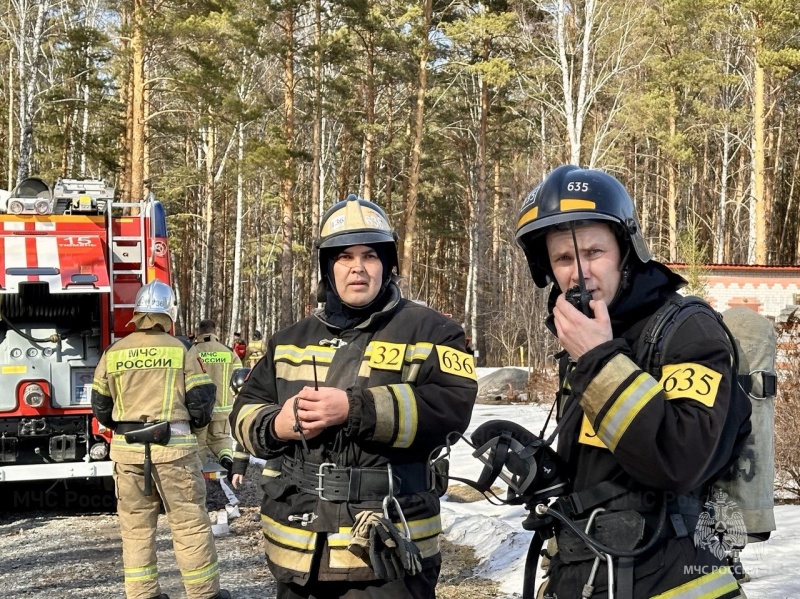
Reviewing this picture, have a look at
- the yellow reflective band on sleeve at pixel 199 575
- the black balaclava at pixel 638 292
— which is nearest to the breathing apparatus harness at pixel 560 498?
the black balaclava at pixel 638 292

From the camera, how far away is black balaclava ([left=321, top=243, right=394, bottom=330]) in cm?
340

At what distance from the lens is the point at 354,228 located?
344 centimetres

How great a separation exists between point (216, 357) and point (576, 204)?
7.09 metres

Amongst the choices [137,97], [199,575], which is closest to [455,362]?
[199,575]

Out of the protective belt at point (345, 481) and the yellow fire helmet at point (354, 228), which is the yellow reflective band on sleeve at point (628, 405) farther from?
the yellow fire helmet at point (354, 228)

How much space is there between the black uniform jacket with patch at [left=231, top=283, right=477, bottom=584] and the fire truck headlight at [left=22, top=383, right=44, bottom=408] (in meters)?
5.64

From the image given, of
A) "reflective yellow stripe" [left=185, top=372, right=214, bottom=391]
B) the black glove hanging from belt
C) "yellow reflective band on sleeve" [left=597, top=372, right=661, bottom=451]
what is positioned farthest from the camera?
"reflective yellow stripe" [left=185, top=372, right=214, bottom=391]

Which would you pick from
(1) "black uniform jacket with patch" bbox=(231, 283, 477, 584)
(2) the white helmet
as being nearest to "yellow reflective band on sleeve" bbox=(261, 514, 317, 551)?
(1) "black uniform jacket with patch" bbox=(231, 283, 477, 584)

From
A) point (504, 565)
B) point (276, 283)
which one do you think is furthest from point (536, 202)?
point (276, 283)

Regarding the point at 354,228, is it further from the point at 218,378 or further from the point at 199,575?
the point at 218,378

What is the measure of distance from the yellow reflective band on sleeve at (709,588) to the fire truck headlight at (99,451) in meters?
7.22

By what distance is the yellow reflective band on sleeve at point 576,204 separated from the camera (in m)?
2.21

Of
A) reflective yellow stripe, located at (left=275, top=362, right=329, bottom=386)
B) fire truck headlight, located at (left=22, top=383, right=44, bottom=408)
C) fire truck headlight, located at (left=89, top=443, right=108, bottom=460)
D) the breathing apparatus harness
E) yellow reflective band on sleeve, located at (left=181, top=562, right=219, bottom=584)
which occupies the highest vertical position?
reflective yellow stripe, located at (left=275, top=362, right=329, bottom=386)

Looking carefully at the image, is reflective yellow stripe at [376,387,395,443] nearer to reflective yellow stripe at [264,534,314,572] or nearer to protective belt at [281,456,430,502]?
protective belt at [281,456,430,502]
